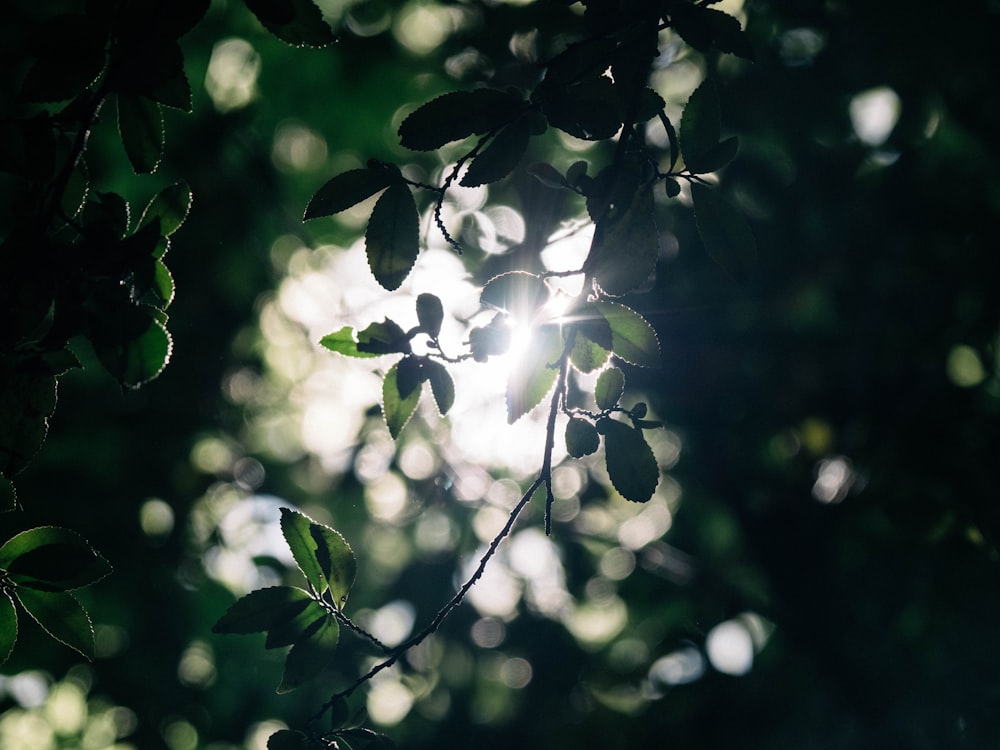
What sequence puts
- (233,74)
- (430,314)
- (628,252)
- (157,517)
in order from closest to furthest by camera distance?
1. (628,252)
2. (430,314)
3. (157,517)
4. (233,74)

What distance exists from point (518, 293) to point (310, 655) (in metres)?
0.58

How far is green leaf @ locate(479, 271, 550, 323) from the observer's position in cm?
90

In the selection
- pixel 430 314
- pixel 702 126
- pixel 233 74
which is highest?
pixel 702 126

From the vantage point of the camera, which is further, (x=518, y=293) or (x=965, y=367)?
(x=965, y=367)

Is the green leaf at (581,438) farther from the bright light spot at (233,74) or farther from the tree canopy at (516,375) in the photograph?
the bright light spot at (233,74)

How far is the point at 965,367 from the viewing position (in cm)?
339

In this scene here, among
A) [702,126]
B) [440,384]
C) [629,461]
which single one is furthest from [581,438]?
[702,126]

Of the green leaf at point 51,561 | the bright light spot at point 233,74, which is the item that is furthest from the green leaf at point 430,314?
the bright light spot at point 233,74

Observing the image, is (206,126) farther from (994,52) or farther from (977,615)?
(977,615)

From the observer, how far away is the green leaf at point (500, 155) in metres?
0.89

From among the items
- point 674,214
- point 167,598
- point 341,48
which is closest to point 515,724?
point 167,598

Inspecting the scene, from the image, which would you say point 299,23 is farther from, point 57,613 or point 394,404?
point 57,613

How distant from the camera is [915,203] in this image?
346 centimetres

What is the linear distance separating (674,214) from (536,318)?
9.61 feet
